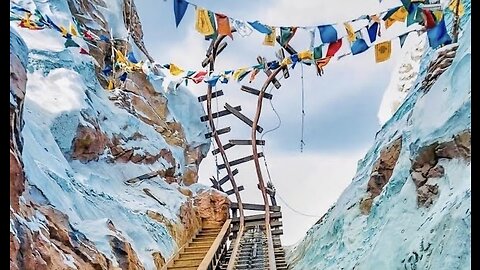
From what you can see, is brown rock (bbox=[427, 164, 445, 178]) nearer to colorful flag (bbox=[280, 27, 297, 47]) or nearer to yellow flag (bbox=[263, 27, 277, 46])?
colorful flag (bbox=[280, 27, 297, 47])

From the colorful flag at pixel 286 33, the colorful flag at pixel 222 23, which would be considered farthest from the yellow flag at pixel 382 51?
the colorful flag at pixel 222 23

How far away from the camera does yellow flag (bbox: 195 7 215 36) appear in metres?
6.23

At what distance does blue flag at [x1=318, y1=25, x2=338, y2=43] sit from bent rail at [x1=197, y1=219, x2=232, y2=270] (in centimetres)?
343

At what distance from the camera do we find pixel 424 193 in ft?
17.1

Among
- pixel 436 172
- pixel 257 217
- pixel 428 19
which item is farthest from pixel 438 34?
pixel 257 217

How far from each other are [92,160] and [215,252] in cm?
297

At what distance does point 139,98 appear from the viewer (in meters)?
14.4

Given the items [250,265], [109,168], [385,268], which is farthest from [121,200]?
[385,268]

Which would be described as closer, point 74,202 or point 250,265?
point 74,202

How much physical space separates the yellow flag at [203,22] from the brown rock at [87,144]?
4214mm

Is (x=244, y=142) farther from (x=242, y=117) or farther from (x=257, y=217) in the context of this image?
(x=257, y=217)

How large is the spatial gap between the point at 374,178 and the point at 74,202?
403 centimetres

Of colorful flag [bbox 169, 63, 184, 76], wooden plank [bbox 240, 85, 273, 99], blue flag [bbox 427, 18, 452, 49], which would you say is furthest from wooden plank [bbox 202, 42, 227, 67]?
blue flag [bbox 427, 18, 452, 49]
